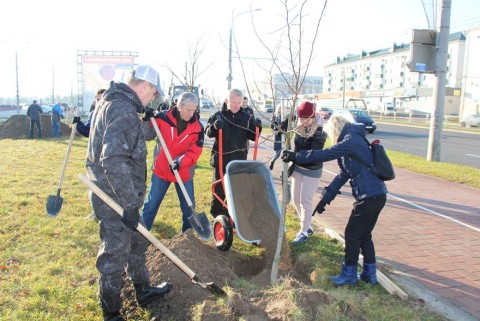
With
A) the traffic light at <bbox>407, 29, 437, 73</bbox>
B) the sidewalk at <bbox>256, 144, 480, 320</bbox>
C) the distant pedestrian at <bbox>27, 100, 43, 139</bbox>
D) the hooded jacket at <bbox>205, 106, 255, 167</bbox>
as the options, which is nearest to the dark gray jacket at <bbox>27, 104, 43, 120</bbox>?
the distant pedestrian at <bbox>27, 100, 43, 139</bbox>

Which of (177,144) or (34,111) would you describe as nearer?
(177,144)

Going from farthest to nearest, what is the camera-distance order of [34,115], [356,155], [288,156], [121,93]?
[34,115] < [356,155] < [288,156] < [121,93]

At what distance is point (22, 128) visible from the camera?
19953mm

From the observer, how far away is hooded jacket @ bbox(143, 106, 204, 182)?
16.0ft

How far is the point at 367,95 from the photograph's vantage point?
3661 inches

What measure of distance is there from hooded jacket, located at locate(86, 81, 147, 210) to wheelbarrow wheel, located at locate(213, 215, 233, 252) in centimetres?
142

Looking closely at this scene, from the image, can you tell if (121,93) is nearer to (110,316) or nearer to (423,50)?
(110,316)

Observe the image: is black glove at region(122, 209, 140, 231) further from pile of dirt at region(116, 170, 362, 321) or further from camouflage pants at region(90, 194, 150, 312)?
pile of dirt at region(116, 170, 362, 321)

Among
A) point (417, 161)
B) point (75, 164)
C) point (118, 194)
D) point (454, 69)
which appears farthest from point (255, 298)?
point (454, 69)

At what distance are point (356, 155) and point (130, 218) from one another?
7.14ft

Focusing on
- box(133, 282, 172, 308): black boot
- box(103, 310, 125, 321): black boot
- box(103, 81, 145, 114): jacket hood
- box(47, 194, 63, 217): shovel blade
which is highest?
box(103, 81, 145, 114): jacket hood

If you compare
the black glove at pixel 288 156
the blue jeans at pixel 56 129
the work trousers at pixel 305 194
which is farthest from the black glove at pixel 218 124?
the blue jeans at pixel 56 129

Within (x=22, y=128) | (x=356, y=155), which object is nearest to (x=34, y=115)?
(x=22, y=128)

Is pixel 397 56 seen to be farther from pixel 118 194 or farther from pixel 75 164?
pixel 118 194
